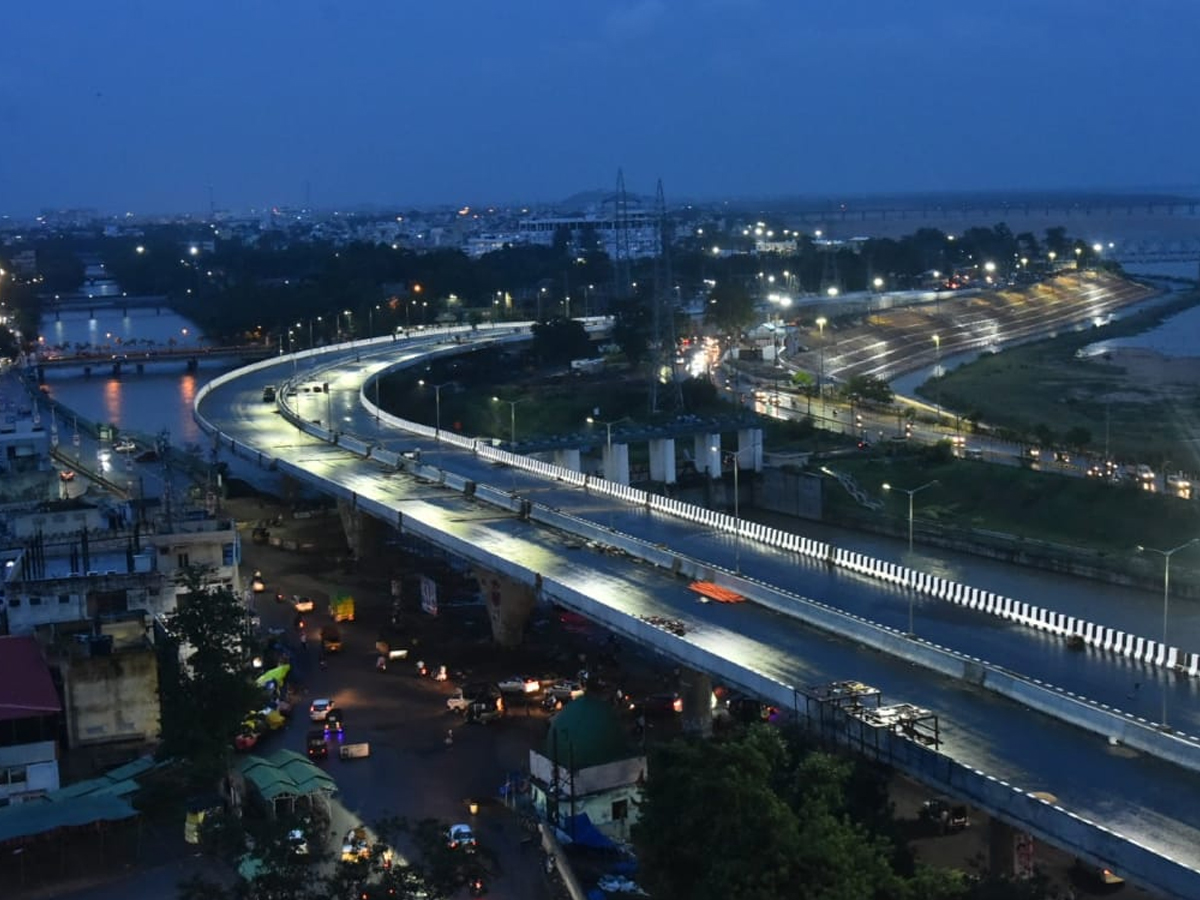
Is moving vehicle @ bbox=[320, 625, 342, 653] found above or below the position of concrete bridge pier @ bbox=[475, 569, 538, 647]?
below

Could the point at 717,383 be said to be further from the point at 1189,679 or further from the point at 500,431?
the point at 1189,679

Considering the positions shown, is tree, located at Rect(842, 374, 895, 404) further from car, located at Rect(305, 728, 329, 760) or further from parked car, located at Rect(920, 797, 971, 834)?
parked car, located at Rect(920, 797, 971, 834)

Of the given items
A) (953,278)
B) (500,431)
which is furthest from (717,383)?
(953,278)

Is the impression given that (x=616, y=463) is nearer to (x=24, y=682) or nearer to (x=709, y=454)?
(x=709, y=454)

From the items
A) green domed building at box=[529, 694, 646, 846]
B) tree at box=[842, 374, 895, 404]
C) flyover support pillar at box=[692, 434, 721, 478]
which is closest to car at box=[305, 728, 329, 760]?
green domed building at box=[529, 694, 646, 846]

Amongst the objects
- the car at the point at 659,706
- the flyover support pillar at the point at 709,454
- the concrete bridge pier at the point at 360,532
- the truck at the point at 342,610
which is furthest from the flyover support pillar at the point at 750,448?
the car at the point at 659,706

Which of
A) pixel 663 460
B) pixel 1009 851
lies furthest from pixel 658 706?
pixel 663 460

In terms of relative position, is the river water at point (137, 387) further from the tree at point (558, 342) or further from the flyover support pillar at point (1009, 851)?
the flyover support pillar at point (1009, 851)

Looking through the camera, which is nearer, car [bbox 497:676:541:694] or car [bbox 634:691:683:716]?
car [bbox 634:691:683:716]
